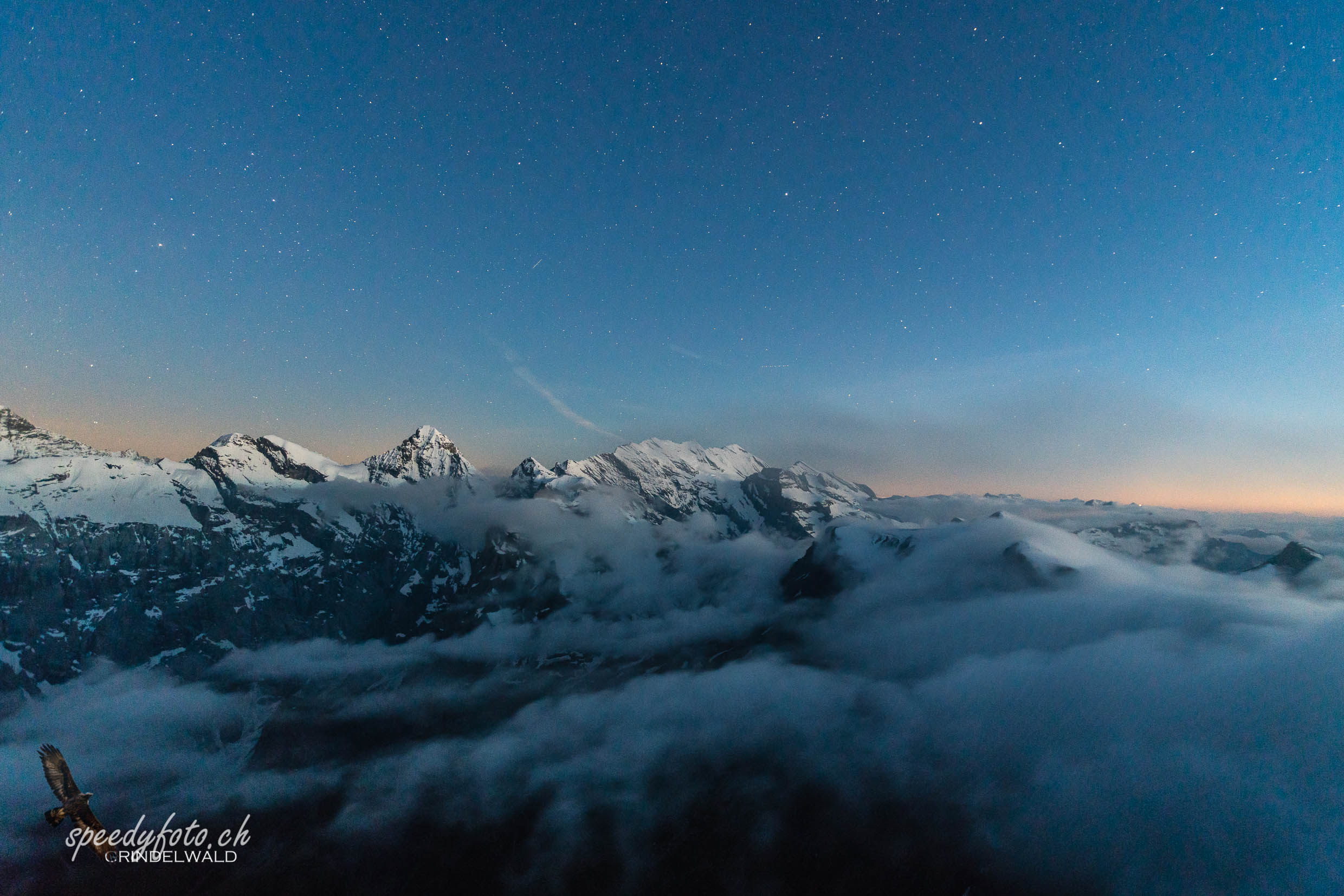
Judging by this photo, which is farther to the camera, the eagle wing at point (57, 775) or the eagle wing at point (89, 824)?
the eagle wing at point (57, 775)

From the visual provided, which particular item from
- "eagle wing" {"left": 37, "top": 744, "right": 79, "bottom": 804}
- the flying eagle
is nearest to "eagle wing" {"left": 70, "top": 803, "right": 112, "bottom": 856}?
the flying eagle

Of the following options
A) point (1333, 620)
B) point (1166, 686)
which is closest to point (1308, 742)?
point (1166, 686)

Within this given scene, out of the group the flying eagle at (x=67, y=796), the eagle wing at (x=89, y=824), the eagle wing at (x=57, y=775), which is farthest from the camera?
the eagle wing at (x=57, y=775)

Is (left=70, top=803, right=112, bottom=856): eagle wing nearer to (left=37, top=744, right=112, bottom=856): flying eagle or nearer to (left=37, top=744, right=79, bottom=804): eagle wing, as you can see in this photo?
(left=37, top=744, right=112, bottom=856): flying eagle

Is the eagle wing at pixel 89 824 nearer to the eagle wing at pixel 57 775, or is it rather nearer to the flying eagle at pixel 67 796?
the flying eagle at pixel 67 796

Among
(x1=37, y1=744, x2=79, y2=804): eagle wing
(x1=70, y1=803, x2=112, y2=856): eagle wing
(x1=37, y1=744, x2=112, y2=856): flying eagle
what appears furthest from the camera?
(x1=37, y1=744, x2=79, y2=804): eagle wing

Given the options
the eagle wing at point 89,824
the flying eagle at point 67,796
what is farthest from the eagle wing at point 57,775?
the eagle wing at point 89,824

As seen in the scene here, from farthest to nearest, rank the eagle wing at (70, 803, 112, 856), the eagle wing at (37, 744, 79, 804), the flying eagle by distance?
the eagle wing at (37, 744, 79, 804) → the flying eagle → the eagle wing at (70, 803, 112, 856)

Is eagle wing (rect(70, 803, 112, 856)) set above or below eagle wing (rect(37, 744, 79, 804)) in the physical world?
below

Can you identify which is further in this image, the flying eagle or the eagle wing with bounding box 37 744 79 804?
the eagle wing with bounding box 37 744 79 804
